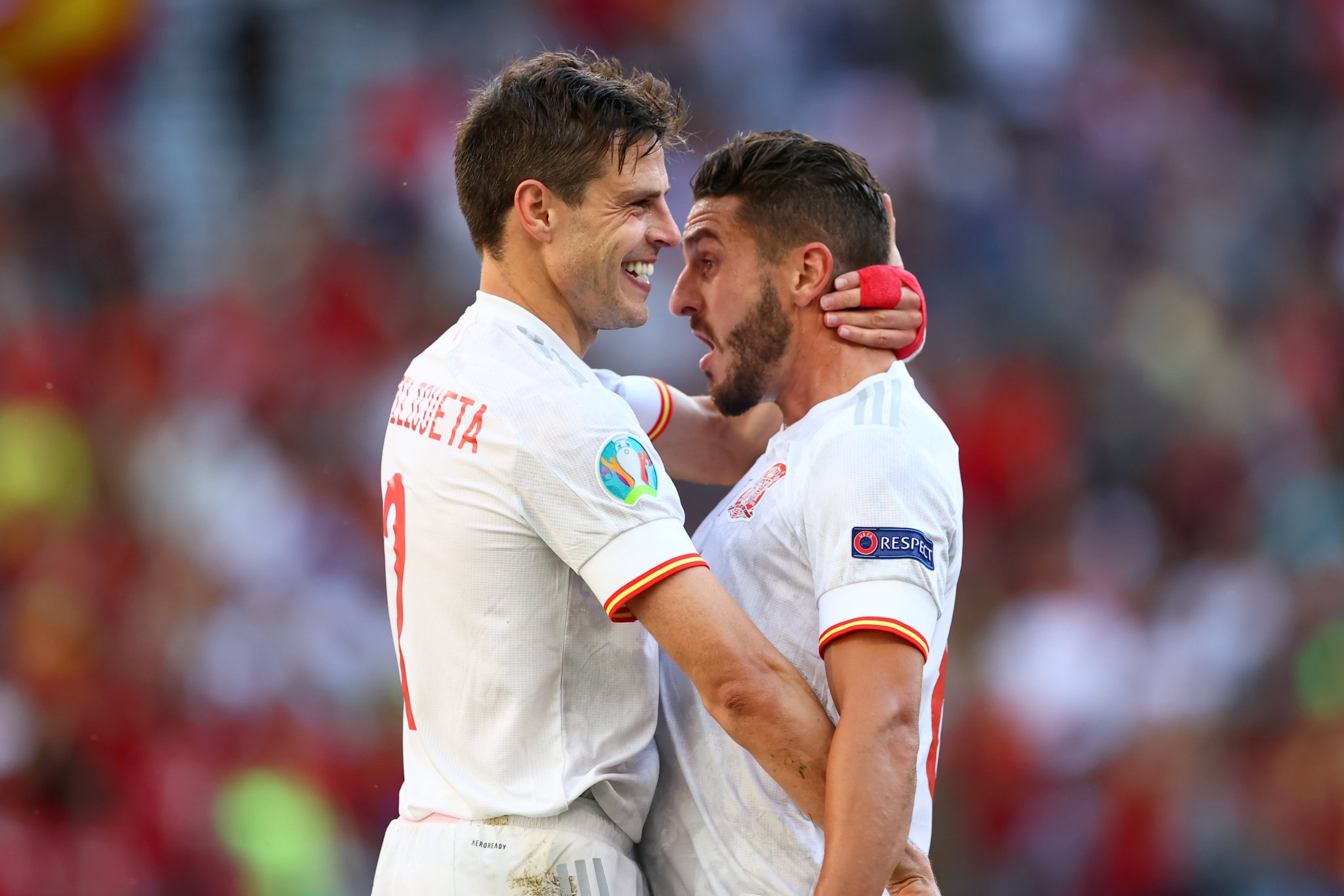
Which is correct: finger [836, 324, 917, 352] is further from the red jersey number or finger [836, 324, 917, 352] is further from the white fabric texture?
the red jersey number

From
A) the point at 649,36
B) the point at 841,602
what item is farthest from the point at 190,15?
the point at 841,602

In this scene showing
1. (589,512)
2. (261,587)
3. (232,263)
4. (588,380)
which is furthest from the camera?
(232,263)

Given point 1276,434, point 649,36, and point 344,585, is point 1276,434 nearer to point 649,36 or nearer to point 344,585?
point 649,36

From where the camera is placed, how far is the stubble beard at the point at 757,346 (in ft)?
9.76

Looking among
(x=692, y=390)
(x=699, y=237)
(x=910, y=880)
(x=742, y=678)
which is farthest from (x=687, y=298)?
(x=692, y=390)

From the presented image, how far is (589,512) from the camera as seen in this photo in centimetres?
236

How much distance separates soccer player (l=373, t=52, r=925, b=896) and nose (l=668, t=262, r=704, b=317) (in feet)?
0.86

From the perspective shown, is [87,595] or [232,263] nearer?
[87,595]

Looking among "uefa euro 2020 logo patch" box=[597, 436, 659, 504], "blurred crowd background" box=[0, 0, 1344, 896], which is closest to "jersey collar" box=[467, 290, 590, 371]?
"uefa euro 2020 logo patch" box=[597, 436, 659, 504]

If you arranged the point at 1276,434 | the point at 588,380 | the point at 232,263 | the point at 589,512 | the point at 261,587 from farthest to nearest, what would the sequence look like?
the point at 1276,434 → the point at 232,263 → the point at 261,587 → the point at 588,380 → the point at 589,512

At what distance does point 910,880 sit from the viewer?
2482 millimetres

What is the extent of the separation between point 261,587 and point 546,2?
3407 mm

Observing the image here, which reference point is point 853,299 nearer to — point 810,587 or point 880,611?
point 810,587

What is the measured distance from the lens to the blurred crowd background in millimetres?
5934
